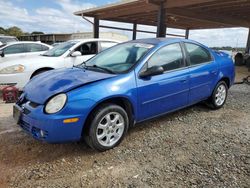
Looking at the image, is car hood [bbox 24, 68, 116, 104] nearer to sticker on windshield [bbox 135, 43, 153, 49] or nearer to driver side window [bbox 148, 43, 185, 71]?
driver side window [bbox 148, 43, 185, 71]

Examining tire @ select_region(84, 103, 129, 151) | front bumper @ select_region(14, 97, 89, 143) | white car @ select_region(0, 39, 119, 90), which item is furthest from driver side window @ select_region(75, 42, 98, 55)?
front bumper @ select_region(14, 97, 89, 143)

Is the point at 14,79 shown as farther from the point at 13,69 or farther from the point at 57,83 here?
the point at 57,83

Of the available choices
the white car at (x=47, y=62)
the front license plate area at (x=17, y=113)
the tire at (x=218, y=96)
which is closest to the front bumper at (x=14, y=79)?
the white car at (x=47, y=62)

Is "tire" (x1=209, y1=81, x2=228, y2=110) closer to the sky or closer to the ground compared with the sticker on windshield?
closer to the ground

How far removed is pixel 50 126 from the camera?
2.74 metres

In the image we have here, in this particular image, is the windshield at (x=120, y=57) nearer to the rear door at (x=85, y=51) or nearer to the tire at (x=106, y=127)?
the tire at (x=106, y=127)

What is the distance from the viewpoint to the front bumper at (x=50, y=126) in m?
2.74

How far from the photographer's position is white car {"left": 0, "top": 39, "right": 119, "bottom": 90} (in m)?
5.79

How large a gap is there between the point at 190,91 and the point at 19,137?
289 cm

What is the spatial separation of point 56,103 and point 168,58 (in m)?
2.00

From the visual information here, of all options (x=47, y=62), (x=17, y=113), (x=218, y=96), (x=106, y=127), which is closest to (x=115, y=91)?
(x=106, y=127)

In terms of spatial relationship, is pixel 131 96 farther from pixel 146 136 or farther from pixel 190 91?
pixel 190 91

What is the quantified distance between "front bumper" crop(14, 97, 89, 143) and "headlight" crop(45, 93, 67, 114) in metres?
0.07

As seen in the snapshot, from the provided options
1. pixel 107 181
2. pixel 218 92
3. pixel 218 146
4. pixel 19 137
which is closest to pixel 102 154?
pixel 107 181
